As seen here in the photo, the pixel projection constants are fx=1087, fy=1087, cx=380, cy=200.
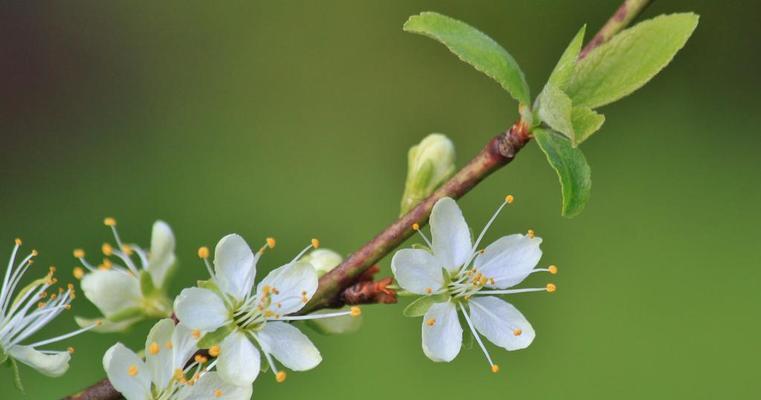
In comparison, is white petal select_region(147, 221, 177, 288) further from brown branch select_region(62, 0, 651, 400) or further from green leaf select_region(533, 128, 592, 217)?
green leaf select_region(533, 128, 592, 217)

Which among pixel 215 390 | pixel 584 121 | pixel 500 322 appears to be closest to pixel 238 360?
pixel 215 390

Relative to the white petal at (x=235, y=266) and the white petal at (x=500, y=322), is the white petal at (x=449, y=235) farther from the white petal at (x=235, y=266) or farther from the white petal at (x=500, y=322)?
the white petal at (x=235, y=266)

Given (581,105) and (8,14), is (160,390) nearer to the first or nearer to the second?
(581,105)

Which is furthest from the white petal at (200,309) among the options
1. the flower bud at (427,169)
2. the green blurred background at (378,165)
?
the green blurred background at (378,165)

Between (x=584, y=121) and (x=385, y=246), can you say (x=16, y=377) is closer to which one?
(x=385, y=246)

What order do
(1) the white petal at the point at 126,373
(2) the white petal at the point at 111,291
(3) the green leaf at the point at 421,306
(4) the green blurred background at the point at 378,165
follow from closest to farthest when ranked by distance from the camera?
(1) the white petal at the point at 126,373 < (3) the green leaf at the point at 421,306 < (2) the white petal at the point at 111,291 < (4) the green blurred background at the point at 378,165
